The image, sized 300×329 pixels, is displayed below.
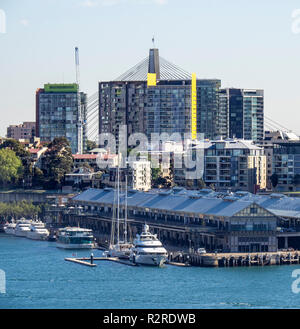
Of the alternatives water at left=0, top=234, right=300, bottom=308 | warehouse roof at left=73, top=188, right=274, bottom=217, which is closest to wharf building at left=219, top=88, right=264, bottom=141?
warehouse roof at left=73, top=188, right=274, bottom=217

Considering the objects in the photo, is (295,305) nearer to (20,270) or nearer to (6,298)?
(6,298)

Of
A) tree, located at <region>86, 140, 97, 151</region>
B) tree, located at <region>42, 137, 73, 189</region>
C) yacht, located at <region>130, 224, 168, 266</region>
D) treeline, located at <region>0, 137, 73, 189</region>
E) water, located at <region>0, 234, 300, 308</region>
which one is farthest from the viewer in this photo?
tree, located at <region>86, 140, 97, 151</region>

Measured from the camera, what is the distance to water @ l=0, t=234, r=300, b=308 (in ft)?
107

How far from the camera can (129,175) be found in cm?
7519

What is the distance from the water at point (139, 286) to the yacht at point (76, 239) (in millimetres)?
5965

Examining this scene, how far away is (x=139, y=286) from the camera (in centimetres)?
3666

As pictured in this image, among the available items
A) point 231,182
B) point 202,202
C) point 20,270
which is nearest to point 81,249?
point 202,202

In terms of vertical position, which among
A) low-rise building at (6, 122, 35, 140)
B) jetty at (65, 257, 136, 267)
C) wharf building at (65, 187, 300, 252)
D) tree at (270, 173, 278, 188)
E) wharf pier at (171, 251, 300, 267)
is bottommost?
jetty at (65, 257, 136, 267)

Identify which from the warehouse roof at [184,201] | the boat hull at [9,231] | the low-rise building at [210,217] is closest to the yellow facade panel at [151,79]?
the warehouse roof at [184,201]

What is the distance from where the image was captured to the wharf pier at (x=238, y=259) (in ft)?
141

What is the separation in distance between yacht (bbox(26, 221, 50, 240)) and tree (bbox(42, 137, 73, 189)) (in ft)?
63.3

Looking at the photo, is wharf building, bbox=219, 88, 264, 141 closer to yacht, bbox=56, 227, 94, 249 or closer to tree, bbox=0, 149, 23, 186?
tree, bbox=0, 149, 23, 186

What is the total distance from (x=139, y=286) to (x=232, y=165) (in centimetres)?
3852

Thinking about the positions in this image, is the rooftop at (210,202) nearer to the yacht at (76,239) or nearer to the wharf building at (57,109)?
the yacht at (76,239)
